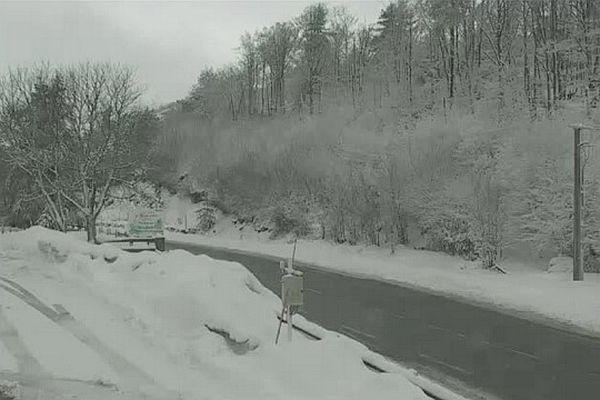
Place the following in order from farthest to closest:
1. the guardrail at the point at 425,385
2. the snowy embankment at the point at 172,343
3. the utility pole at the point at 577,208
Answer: the utility pole at the point at 577,208 → the guardrail at the point at 425,385 → the snowy embankment at the point at 172,343

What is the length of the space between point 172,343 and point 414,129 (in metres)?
31.0

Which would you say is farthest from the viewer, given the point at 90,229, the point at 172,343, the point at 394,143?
the point at 394,143

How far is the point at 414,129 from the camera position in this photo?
39562mm

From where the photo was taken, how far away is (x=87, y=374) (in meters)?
8.71

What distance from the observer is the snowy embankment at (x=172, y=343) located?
7945 millimetres

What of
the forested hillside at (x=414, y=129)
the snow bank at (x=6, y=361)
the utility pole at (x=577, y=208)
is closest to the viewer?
the snow bank at (x=6, y=361)

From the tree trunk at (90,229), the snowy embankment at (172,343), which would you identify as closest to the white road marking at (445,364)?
the snowy embankment at (172,343)

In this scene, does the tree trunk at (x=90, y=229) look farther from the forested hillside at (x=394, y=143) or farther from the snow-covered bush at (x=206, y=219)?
the snow-covered bush at (x=206, y=219)

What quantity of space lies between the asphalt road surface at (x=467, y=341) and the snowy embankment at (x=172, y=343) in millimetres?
1648

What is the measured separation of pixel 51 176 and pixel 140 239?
45.4ft

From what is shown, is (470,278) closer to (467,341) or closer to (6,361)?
(467,341)

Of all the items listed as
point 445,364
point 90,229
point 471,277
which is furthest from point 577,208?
point 90,229

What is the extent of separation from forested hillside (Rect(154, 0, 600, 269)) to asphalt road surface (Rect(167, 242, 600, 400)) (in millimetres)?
9310

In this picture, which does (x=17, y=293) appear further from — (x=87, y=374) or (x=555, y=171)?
(x=555, y=171)
